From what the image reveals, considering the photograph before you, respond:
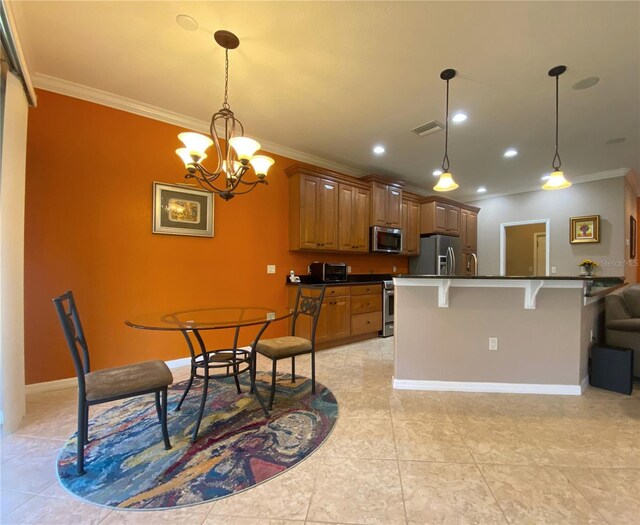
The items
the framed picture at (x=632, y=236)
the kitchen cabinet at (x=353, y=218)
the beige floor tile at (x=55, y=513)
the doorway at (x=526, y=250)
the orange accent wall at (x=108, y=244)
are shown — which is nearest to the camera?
the beige floor tile at (x=55, y=513)

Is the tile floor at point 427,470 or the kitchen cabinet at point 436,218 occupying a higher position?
A: the kitchen cabinet at point 436,218

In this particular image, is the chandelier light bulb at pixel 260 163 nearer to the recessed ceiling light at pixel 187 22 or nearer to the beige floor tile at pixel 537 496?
the recessed ceiling light at pixel 187 22

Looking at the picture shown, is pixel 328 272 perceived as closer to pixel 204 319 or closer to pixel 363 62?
pixel 204 319

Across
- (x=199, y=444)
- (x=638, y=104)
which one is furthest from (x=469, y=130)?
(x=199, y=444)

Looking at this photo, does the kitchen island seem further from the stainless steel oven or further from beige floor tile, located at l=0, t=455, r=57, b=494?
beige floor tile, located at l=0, t=455, r=57, b=494

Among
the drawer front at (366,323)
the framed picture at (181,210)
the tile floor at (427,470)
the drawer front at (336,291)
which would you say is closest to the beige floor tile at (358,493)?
the tile floor at (427,470)

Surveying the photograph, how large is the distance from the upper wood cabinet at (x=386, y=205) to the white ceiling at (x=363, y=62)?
1.18 meters

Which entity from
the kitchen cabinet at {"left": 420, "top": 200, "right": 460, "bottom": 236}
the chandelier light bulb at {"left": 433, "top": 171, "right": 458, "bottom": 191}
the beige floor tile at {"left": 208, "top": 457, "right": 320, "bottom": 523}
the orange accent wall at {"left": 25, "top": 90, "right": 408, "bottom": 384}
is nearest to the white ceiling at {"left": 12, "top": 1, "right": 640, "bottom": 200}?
the orange accent wall at {"left": 25, "top": 90, "right": 408, "bottom": 384}

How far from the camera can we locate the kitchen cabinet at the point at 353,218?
4.36 meters

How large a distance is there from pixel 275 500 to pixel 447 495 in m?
0.85

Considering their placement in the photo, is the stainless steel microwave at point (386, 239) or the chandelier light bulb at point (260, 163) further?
the stainless steel microwave at point (386, 239)

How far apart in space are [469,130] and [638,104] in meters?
1.50

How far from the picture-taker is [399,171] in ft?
16.4

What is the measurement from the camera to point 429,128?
3365mm
